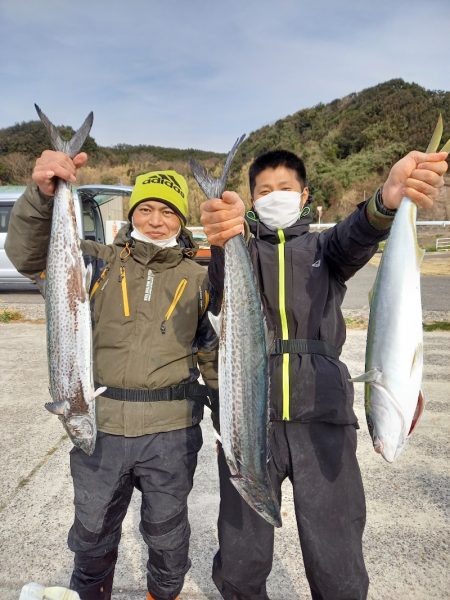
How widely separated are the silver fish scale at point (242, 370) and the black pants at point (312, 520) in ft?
0.79

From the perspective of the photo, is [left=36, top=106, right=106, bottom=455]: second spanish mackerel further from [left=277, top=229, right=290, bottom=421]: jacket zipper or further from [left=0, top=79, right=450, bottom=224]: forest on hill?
[left=0, top=79, right=450, bottom=224]: forest on hill

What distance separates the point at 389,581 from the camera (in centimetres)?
236

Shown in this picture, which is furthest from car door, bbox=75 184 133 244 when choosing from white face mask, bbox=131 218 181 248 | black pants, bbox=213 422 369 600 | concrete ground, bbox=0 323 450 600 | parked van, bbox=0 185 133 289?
black pants, bbox=213 422 369 600

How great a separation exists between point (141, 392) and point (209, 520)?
1.29m

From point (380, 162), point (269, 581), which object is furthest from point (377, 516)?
point (380, 162)

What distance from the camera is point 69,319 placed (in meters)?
1.96

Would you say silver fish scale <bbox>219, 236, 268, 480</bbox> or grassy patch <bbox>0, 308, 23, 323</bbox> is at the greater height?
silver fish scale <bbox>219, 236, 268, 480</bbox>

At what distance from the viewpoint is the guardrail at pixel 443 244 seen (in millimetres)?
20673

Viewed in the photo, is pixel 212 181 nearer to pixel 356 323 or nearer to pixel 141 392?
pixel 141 392

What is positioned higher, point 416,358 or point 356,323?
point 416,358

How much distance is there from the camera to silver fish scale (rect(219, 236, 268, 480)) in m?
1.74

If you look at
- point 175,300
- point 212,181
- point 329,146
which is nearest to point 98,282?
point 175,300

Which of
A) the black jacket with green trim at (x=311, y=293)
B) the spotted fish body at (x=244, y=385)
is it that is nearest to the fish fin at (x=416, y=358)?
the black jacket with green trim at (x=311, y=293)

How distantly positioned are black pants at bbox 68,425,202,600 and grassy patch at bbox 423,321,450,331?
6.26 m
